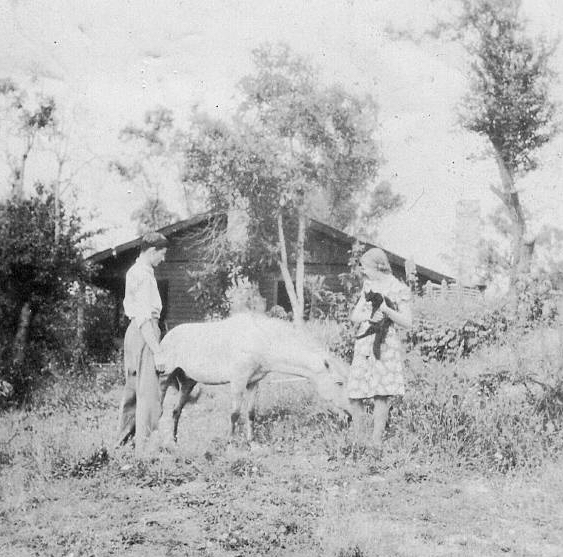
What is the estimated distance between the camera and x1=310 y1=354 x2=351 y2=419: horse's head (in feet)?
21.3

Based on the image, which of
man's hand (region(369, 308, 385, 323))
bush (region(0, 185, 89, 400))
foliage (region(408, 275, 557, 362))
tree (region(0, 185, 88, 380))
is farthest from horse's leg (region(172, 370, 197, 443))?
tree (region(0, 185, 88, 380))

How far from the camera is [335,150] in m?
20.8

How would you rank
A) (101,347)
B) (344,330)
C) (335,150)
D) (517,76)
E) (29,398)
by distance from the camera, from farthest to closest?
1. (517,76)
2. (335,150)
3. (101,347)
4. (344,330)
5. (29,398)

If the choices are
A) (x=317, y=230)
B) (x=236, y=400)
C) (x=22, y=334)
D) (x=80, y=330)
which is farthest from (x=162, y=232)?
(x=236, y=400)

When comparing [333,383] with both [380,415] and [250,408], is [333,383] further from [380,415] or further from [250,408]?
[250,408]

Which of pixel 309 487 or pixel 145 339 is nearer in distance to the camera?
pixel 309 487

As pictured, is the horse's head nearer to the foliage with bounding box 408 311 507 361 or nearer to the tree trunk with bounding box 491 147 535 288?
the foliage with bounding box 408 311 507 361

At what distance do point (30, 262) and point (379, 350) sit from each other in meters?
8.74

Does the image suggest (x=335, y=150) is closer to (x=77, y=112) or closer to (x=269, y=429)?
(x=77, y=112)

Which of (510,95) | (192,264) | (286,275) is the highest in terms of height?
(510,95)

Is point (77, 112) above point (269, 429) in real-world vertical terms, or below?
above

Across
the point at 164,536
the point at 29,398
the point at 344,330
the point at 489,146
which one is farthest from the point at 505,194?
the point at 164,536

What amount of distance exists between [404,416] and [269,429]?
4.49ft

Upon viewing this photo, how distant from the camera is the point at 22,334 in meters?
12.9
